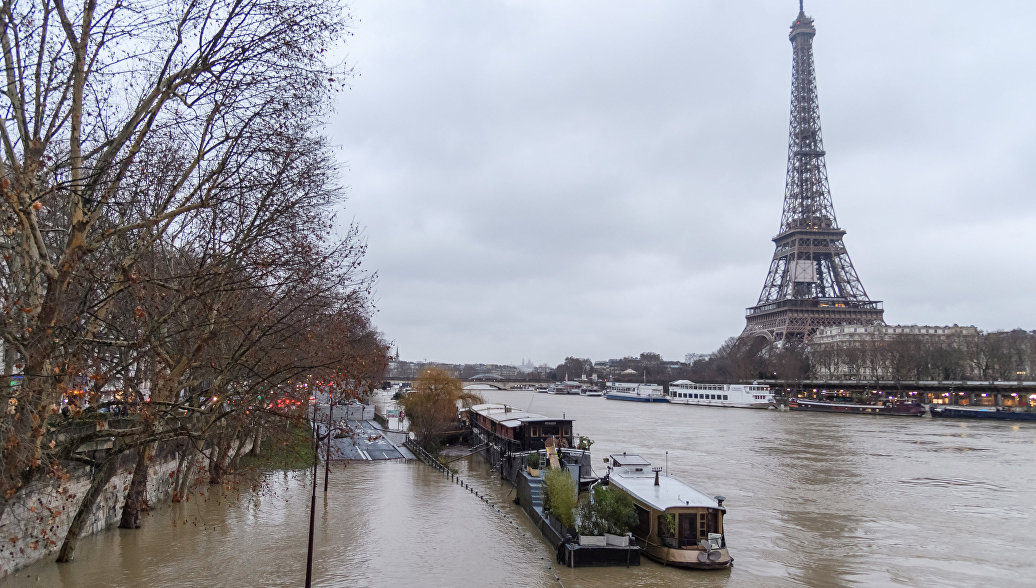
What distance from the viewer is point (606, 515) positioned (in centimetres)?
2138

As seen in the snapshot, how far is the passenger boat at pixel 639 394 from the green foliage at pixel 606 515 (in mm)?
101655

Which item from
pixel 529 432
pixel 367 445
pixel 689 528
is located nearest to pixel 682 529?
pixel 689 528

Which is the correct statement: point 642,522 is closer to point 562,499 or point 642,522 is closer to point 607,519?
A: point 607,519

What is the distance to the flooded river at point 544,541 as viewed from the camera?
19047 mm

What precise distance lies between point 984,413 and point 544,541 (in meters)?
75.7

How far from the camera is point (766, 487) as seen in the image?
A: 3497 cm

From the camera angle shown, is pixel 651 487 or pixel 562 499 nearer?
pixel 562 499

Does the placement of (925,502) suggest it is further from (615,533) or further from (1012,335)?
(1012,335)

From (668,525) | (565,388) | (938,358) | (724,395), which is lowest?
(565,388)

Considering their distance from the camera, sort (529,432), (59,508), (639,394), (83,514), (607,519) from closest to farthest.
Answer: (83,514) → (59,508) → (607,519) → (529,432) → (639,394)

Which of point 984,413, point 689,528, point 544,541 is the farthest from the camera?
point 984,413

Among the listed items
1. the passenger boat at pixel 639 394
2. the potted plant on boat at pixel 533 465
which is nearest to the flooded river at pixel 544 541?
the potted plant on boat at pixel 533 465

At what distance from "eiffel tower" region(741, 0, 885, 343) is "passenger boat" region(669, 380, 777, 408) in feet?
83.8

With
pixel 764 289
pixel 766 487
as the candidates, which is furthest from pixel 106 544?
pixel 764 289
